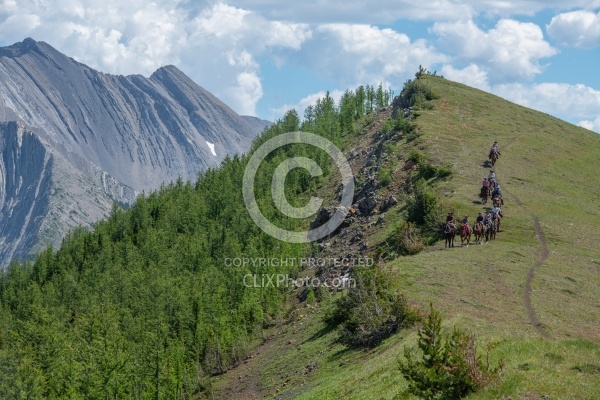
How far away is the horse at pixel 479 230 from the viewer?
50938 mm

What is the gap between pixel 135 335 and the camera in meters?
70.9

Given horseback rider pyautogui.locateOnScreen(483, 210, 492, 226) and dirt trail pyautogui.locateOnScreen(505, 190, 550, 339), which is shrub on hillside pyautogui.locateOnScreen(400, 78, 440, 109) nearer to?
dirt trail pyautogui.locateOnScreen(505, 190, 550, 339)

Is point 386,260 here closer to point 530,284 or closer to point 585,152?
point 530,284

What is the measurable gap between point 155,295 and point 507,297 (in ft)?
167

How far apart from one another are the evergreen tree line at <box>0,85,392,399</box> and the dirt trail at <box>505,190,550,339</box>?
26637 mm

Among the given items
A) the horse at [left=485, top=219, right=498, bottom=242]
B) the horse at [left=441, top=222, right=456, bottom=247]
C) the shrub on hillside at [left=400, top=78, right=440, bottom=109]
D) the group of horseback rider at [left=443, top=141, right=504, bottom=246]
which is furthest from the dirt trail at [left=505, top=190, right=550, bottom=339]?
the shrub on hillside at [left=400, top=78, right=440, bottom=109]

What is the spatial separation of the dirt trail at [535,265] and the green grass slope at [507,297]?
0.08m

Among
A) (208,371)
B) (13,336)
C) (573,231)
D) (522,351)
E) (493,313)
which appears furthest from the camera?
(13,336)

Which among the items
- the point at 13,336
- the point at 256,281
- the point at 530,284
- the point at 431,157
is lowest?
the point at 13,336

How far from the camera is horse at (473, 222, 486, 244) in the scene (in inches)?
2005

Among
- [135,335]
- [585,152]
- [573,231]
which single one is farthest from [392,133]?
[135,335]

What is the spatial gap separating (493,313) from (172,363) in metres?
36.2

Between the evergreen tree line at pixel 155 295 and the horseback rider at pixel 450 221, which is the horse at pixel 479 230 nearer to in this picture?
the horseback rider at pixel 450 221

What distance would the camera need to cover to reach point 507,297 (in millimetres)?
38594
